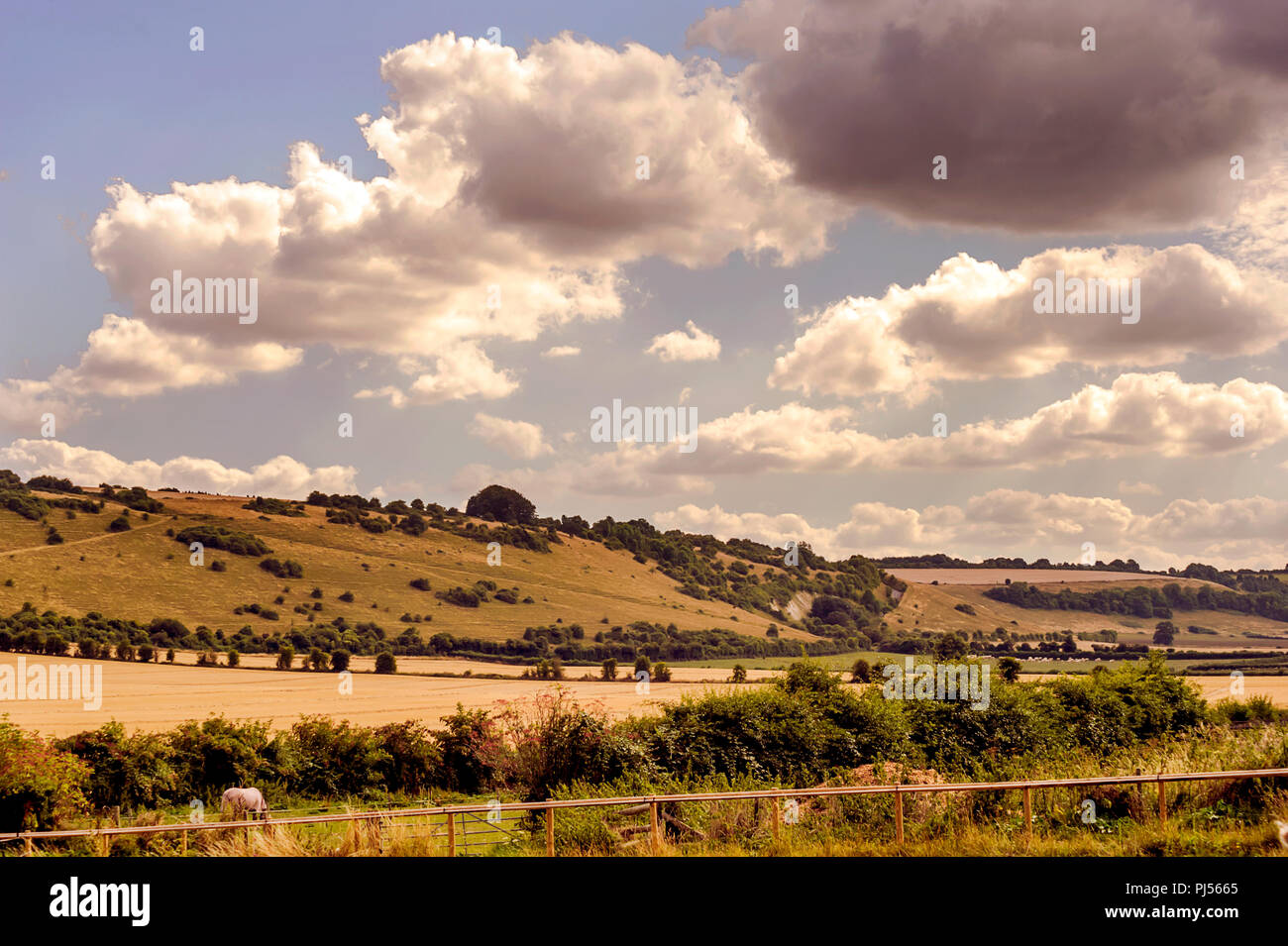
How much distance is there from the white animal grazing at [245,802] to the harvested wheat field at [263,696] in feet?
179

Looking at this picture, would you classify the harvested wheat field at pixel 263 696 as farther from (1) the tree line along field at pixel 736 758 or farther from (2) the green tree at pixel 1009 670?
(1) the tree line along field at pixel 736 758

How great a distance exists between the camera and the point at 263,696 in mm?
120438

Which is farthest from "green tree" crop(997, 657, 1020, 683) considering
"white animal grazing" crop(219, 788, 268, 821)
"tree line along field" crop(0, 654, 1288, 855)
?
"white animal grazing" crop(219, 788, 268, 821)

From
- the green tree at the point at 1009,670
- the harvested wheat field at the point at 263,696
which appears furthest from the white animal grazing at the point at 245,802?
the harvested wheat field at the point at 263,696

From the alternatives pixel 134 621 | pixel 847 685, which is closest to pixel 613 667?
pixel 134 621

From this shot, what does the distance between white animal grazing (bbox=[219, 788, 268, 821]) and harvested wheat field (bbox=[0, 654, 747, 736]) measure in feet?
179

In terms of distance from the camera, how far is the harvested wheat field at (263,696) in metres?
101

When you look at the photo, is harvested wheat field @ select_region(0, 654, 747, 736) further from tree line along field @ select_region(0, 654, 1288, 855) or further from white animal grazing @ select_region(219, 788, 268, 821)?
white animal grazing @ select_region(219, 788, 268, 821)

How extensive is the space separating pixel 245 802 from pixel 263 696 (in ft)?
315

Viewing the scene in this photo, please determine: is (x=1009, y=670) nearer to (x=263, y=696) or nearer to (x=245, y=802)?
(x=245, y=802)

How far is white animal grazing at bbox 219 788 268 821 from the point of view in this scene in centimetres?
3203

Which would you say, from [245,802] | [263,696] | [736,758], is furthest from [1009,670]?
[263,696]
